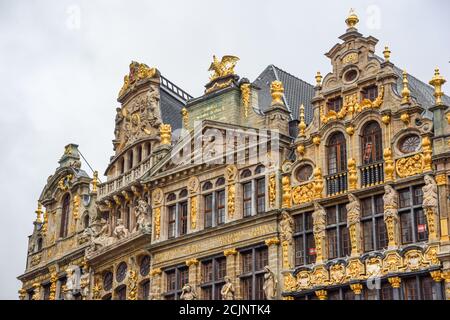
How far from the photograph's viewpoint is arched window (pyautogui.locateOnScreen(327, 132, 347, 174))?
1393 inches

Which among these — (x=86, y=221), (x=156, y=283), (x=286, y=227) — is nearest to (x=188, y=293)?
(x=156, y=283)

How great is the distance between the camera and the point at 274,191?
36875 mm

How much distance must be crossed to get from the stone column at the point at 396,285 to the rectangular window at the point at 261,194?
22.8 feet

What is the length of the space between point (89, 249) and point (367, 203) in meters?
16.4

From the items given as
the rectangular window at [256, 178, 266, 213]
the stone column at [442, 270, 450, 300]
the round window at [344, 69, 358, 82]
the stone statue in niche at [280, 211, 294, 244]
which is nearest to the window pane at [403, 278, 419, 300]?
the stone column at [442, 270, 450, 300]

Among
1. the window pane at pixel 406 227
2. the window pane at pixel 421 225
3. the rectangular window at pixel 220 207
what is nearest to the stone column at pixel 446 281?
the window pane at pixel 421 225

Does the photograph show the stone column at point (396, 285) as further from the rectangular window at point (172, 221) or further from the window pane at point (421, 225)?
the rectangular window at point (172, 221)

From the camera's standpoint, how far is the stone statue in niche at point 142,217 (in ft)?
137

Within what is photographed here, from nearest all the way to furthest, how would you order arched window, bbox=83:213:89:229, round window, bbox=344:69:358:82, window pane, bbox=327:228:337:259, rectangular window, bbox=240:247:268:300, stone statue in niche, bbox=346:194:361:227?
stone statue in niche, bbox=346:194:361:227 → window pane, bbox=327:228:337:259 → round window, bbox=344:69:358:82 → rectangular window, bbox=240:247:268:300 → arched window, bbox=83:213:89:229

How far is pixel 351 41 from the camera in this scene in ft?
119

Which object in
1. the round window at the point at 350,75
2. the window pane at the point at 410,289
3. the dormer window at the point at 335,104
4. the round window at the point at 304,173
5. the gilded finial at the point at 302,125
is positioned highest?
the round window at the point at 350,75

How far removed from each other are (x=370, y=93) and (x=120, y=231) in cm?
1429

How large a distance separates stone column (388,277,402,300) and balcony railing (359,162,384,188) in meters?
3.66

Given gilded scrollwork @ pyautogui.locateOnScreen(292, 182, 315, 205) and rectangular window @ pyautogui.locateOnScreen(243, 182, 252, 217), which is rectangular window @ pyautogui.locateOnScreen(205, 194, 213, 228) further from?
gilded scrollwork @ pyautogui.locateOnScreen(292, 182, 315, 205)
